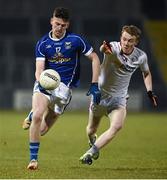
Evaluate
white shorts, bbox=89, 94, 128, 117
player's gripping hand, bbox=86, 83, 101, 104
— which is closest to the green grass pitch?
white shorts, bbox=89, 94, 128, 117

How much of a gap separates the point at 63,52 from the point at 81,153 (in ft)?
8.40

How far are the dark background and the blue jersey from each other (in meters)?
15.8

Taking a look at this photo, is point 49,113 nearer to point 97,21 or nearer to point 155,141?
point 155,141

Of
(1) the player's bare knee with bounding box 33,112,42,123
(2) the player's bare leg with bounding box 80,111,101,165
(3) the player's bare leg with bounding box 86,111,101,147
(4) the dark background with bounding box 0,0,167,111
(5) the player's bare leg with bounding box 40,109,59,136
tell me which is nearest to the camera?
(1) the player's bare knee with bounding box 33,112,42,123

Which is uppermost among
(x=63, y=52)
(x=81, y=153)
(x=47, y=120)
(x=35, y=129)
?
(x=63, y=52)

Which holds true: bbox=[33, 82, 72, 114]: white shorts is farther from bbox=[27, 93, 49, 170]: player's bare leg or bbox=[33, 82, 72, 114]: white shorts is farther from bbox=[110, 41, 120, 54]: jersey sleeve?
bbox=[110, 41, 120, 54]: jersey sleeve

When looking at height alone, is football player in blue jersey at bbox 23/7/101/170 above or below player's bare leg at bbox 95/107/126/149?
above

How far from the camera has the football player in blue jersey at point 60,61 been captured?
9.48 meters

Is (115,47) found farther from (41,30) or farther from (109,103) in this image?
(41,30)

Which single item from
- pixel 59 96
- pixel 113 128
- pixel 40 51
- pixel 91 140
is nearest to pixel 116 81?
pixel 113 128

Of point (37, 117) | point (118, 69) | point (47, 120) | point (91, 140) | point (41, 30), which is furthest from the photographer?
point (41, 30)

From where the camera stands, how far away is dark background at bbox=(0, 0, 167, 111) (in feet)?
84.7

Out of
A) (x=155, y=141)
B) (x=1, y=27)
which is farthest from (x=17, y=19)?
(x=155, y=141)

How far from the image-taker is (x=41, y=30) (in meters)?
26.1
